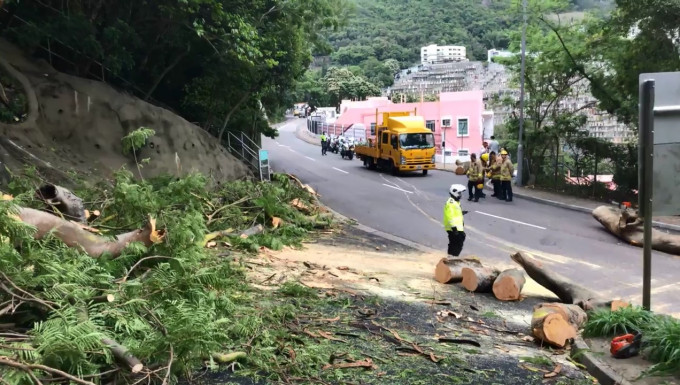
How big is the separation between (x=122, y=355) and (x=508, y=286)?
5618mm

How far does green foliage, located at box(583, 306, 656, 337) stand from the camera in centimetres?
562

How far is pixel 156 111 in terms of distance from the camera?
57.1 feet

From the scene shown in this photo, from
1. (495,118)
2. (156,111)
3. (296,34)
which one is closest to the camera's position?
(156,111)

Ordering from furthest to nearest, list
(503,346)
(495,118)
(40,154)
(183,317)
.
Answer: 1. (495,118)
2. (40,154)
3. (503,346)
4. (183,317)

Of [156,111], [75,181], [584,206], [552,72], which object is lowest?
[584,206]

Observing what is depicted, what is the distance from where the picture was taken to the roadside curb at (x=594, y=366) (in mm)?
4762

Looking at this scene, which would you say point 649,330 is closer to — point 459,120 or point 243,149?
point 243,149

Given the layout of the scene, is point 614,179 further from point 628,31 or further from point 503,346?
point 503,346

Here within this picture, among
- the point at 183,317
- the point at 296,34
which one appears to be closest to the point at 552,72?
the point at 296,34

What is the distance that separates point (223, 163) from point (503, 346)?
47.9 ft

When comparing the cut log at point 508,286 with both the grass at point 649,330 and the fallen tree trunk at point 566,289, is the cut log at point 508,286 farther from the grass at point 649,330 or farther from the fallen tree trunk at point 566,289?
the grass at point 649,330

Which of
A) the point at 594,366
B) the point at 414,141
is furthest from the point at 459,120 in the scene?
the point at 594,366

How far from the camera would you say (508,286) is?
312 inches

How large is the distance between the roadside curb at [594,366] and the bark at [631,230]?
817cm
